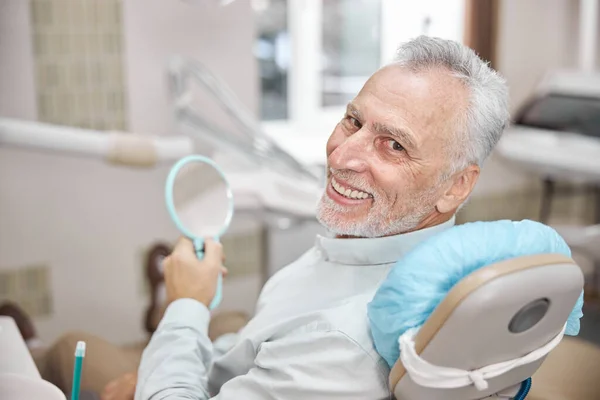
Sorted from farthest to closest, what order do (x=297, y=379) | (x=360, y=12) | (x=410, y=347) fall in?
1. (x=360, y=12)
2. (x=297, y=379)
3. (x=410, y=347)

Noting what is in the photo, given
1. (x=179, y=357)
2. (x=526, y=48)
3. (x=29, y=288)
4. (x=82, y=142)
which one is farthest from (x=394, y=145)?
(x=526, y=48)

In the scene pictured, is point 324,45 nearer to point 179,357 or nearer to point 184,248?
point 184,248

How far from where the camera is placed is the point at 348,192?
1.14 m

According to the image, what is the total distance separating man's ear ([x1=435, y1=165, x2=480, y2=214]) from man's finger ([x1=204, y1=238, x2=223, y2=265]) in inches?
15.1

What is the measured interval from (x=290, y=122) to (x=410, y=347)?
2.18 metres

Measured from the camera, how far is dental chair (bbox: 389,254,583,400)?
84 centimetres

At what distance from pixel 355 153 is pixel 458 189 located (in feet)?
0.60

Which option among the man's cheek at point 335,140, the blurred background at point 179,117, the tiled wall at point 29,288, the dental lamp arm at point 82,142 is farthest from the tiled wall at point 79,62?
the man's cheek at point 335,140

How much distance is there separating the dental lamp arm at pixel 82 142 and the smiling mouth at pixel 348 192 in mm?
936

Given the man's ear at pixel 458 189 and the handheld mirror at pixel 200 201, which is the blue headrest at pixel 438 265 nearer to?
the man's ear at pixel 458 189

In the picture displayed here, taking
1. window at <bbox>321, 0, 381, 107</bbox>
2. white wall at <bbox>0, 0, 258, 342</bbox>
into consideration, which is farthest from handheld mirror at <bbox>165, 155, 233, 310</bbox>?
window at <bbox>321, 0, 381, 107</bbox>

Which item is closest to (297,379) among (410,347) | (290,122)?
(410,347)

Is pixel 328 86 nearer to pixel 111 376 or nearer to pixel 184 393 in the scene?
pixel 111 376

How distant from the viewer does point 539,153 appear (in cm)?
289
